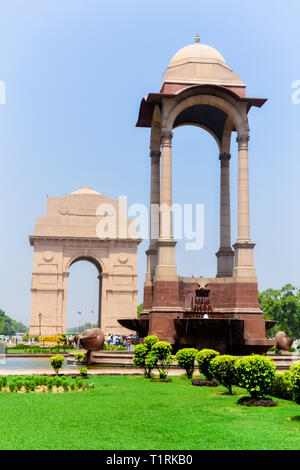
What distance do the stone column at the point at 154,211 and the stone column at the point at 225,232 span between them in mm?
3472

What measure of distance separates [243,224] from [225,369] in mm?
12686

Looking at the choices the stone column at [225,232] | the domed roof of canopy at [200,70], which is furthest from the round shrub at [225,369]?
the domed roof of canopy at [200,70]

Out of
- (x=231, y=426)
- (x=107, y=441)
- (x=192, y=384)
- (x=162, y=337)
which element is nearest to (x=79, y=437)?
(x=107, y=441)

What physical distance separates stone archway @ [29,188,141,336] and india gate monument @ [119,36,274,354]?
38635 mm

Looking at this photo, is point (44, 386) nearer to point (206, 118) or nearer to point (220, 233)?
point (220, 233)

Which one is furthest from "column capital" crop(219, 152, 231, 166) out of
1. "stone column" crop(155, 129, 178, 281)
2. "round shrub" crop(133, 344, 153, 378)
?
"round shrub" crop(133, 344, 153, 378)

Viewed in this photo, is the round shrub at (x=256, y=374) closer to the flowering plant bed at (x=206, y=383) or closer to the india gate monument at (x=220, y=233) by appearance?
the flowering plant bed at (x=206, y=383)

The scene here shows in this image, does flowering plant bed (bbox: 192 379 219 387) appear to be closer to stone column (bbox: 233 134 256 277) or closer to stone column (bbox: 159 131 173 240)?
stone column (bbox: 233 134 256 277)

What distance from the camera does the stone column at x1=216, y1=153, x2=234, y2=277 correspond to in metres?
27.3

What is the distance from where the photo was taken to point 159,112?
2741 centimetres

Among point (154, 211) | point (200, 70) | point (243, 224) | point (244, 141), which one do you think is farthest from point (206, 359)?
point (200, 70)

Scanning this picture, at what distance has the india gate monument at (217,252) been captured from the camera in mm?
22625

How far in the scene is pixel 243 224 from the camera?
2489 centimetres
